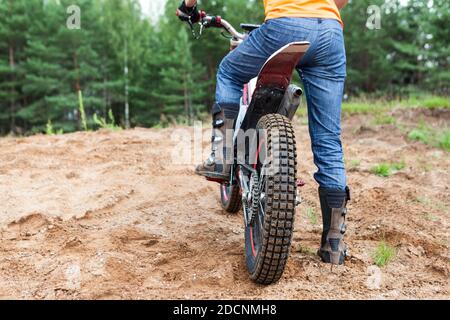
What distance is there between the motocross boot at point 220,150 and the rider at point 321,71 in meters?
0.26

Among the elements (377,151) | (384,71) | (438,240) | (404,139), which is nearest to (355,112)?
(404,139)

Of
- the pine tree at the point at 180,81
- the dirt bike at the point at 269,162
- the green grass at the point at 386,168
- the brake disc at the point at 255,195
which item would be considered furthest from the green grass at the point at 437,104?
the pine tree at the point at 180,81

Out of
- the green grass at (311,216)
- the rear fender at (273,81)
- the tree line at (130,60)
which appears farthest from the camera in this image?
the tree line at (130,60)

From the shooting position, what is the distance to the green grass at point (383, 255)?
251cm

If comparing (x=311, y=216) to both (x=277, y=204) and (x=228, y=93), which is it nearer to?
(x=228, y=93)

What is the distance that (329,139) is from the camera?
8.50ft

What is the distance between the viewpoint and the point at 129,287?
2.20 meters

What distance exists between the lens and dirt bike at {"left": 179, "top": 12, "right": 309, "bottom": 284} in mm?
2088

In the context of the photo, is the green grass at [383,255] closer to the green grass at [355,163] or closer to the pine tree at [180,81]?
the green grass at [355,163]

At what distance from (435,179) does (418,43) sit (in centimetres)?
2743

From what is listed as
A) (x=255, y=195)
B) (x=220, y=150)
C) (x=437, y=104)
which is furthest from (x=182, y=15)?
(x=437, y=104)

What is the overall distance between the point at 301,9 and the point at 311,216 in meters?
1.72

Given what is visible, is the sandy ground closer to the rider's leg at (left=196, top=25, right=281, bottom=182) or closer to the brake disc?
the brake disc

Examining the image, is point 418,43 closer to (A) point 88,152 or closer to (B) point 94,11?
(B) point 94,11
